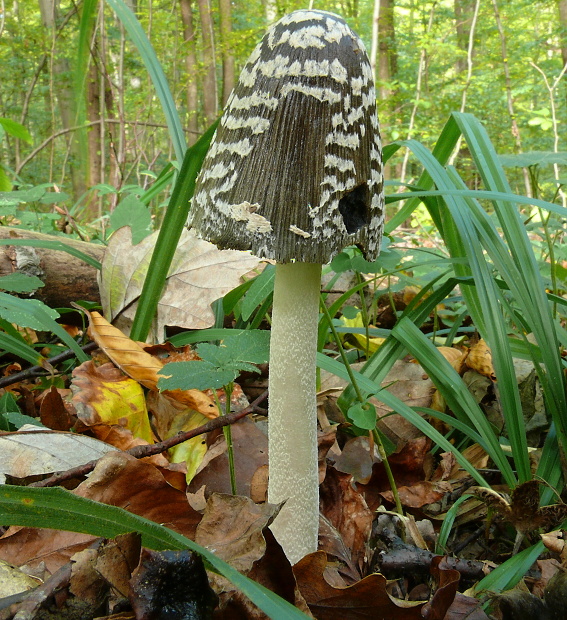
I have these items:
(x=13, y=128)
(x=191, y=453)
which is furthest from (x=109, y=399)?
(x=13, y=128)

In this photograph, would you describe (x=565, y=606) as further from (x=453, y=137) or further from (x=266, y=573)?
(x=453, y=137)

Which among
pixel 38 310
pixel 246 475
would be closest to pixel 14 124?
pixel 38 310

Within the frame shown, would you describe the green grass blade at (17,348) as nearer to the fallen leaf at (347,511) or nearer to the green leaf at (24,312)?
the green leaf at (24,312)

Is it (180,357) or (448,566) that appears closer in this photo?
(448,566)

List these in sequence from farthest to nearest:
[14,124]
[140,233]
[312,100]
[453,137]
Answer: [140,233] → [14,124] → [453,137] → [312,100]

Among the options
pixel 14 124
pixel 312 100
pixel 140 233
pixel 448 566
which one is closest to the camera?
pixel 312 100

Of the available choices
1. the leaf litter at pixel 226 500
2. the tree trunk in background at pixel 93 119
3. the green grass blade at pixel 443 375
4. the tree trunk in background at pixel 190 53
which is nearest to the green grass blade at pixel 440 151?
the green grass blade at pixel 443 375
